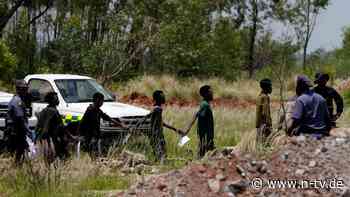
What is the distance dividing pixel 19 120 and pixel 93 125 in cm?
130

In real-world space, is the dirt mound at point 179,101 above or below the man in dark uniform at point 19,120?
below

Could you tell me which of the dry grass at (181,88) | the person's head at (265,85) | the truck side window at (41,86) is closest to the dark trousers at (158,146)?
the person's head at (265,85)

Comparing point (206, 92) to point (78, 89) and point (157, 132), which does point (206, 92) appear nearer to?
point (157, 132)

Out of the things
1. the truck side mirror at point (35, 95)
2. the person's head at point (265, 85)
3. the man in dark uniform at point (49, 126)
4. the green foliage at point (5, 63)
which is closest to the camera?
the man in dark uniform at point (49, 126)

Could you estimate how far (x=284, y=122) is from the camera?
945 centimetres

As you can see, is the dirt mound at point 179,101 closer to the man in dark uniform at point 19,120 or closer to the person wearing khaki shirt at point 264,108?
the person wearing khaki shirt at point 264,108

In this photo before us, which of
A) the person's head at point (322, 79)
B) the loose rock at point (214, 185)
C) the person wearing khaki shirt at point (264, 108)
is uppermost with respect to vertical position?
the person's head at point (322, 79)

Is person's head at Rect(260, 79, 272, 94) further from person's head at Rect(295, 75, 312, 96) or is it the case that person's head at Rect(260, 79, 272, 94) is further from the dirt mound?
the dirt mound

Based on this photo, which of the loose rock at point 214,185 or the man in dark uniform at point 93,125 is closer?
the loose rock at point 214,185

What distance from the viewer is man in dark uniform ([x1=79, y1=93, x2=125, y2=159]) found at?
1081cm

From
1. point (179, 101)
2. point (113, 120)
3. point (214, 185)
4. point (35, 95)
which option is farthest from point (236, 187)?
point (179, 101)

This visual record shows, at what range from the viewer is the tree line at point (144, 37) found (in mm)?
29312

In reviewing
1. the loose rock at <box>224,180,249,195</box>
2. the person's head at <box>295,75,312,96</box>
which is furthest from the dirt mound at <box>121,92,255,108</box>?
the loose rock at <box>224,180,249,195</box>

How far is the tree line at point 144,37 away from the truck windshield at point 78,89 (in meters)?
11.0
